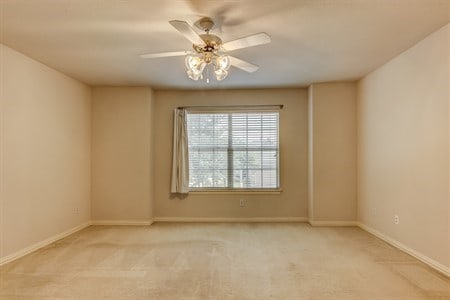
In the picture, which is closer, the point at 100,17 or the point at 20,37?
the point at 100,17

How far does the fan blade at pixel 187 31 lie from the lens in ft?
6.66

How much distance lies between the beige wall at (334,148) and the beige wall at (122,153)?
2.95 m

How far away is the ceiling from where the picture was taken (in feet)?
7.67

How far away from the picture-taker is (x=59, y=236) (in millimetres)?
4078

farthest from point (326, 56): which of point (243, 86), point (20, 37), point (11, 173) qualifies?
point (11, 173)

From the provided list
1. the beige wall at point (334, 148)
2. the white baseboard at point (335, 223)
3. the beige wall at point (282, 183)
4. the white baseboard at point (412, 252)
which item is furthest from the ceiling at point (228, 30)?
the white baseboard at point (335, 223)

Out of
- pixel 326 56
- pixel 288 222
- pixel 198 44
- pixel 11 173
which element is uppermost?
pixel 326 56

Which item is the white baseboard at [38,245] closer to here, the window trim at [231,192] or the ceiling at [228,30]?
the window trim at [231,192]

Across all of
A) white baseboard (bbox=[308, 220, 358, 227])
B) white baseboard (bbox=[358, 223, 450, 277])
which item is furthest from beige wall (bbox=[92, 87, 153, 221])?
white baseboard (bbox=[358, 223, 450, 277])

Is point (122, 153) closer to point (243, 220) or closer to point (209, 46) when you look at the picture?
→ point (243, 220)

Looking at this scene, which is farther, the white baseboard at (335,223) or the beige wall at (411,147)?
the white baseboard at (335,223)

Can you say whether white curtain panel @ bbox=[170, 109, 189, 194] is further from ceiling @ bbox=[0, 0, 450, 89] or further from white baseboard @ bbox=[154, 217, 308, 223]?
ceiling @ bbox=[0, 0, 450, 89]

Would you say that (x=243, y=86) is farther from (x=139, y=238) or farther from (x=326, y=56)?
(x=139, y=238)

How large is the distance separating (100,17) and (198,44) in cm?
93
